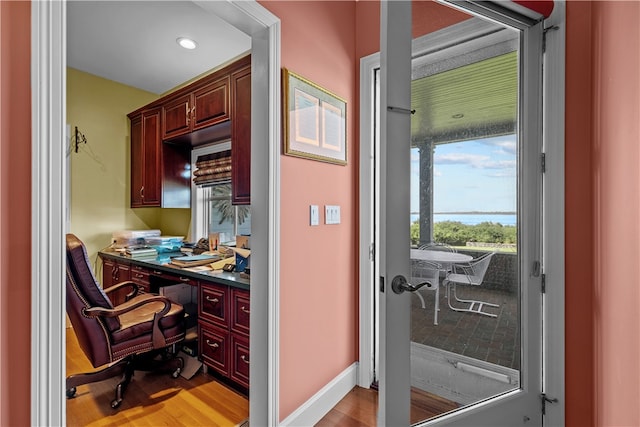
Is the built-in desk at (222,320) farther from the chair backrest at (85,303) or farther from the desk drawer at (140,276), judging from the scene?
the chair backrest at (85,303)

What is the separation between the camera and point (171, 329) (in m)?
2.20

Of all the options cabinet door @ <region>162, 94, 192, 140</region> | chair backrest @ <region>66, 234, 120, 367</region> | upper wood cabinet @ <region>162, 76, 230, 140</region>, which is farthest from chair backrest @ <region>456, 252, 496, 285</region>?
cabinet door @ <region>162, 94, 192, 140</region>

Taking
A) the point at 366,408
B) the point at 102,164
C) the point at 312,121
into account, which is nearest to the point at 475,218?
the point at 312,121

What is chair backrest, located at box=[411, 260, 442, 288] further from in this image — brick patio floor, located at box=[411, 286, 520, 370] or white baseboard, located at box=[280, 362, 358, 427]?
white baseboard, located at box=[280, 362, 358, 427]

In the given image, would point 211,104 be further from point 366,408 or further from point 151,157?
point 366,408

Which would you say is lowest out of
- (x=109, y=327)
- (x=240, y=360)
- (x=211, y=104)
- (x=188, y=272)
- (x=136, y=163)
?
(x=240, y=360)

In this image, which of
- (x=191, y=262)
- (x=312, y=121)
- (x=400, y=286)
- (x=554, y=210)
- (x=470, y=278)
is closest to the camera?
(x=400, y=286)

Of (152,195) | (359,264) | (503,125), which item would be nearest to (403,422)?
(359,264)

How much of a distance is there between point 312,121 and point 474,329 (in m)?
1.38

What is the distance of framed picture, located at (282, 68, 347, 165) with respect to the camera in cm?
160

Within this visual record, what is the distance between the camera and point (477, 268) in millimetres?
1500

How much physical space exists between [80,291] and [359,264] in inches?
68.1
